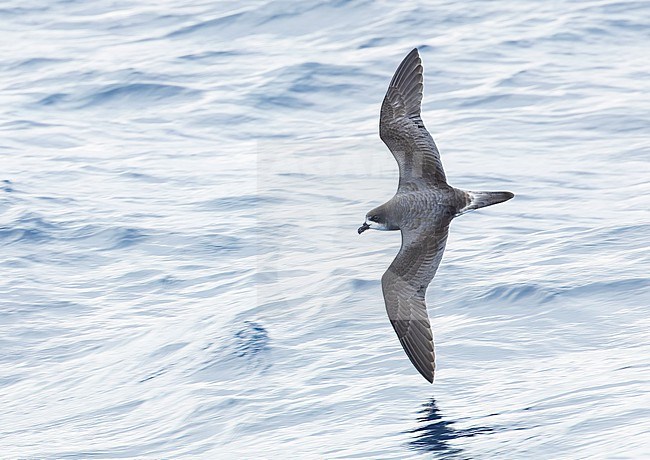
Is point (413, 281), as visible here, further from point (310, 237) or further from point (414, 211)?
point (310, 237)

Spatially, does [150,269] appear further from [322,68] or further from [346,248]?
[322,68]

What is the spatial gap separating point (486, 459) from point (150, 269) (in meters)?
5.22

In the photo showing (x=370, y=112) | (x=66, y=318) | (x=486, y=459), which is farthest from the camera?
(x=370, y=112)

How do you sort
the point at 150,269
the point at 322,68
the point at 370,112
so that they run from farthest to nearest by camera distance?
the point at 322,68, the point at 370,112, the point at 150,269

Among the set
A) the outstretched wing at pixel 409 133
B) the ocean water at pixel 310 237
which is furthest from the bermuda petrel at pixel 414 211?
the ocean water at pixel 310 237

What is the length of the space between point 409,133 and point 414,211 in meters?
0.69

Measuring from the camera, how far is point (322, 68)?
17.2m

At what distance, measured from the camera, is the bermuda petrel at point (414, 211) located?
8883 millimetres

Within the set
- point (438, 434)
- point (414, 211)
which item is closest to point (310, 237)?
point (414, 211)

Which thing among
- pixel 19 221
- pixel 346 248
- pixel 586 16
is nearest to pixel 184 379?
pixel 346 248

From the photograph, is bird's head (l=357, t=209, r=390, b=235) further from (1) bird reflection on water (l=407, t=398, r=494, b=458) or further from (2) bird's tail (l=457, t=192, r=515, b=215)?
(1) bird reflection on water (l=407, t=398, r=494, b=458)

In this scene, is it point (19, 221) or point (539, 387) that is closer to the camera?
point (539, 387)

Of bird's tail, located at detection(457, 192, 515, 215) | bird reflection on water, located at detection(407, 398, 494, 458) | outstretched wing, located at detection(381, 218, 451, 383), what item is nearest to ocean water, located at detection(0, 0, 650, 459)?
bird reflection on water, located at detection(407, 398, 494, 458)

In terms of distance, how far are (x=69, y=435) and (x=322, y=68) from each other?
9.48 m
